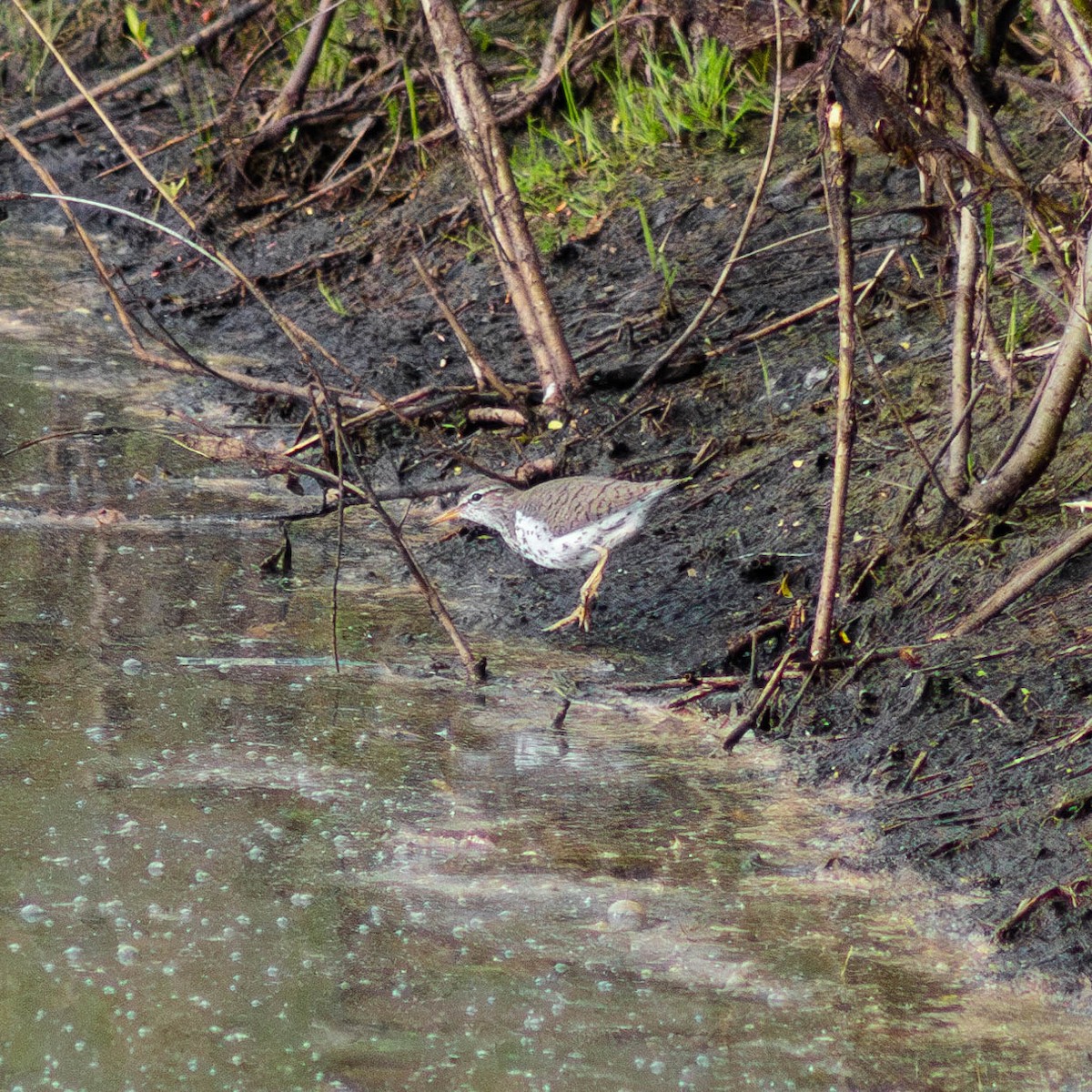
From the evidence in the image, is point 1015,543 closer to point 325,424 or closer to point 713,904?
point 713,904

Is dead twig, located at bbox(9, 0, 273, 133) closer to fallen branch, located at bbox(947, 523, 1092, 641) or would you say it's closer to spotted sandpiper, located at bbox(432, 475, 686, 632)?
spotted sandpiper, located at bbox(432, 475, 686, 632)

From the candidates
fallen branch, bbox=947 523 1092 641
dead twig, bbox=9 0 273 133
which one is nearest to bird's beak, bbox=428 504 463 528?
fallen branch, bbox=947 523 1092 641

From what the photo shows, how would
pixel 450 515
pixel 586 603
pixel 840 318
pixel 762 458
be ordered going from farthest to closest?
pixel 450 515 → pixel 762 458 → pixel 586 603 → pixel 840 318

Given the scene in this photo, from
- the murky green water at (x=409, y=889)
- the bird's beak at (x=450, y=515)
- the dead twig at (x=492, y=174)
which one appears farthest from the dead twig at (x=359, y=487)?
the dead twig at (x=492, y=174)

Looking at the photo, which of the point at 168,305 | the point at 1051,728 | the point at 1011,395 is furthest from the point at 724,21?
the point at 168,305

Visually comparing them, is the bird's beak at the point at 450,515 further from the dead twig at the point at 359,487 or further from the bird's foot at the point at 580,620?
the bird's foot at the point at 580,620

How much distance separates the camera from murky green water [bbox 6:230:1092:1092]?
234cm

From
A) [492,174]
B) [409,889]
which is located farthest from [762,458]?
[409,889]

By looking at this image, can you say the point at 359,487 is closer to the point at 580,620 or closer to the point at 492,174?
the point at 580,620

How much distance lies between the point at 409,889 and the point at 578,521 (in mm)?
1832

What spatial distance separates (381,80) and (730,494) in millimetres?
4715

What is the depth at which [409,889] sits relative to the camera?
9.41 ft

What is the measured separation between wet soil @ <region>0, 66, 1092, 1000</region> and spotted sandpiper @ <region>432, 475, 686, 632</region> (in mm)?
152

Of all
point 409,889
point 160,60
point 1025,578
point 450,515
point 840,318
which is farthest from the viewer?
point 160,60
